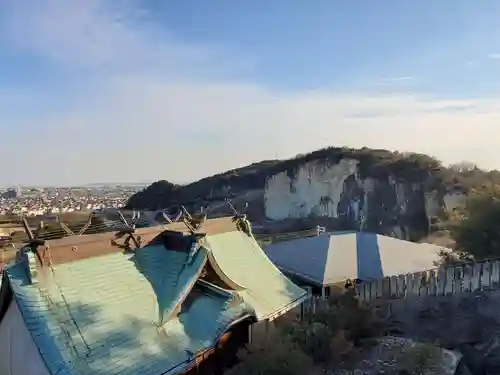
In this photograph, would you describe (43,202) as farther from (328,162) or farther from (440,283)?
(328,162)

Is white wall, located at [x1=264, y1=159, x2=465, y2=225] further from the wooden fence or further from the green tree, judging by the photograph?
the wooden fence

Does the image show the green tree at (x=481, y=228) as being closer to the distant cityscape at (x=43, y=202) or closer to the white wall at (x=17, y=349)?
the distant cityscape at (x=43, y=202)

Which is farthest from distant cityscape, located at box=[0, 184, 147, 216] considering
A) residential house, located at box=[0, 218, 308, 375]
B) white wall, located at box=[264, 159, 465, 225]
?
white wall, located at box=[264, 159, 465, 225]

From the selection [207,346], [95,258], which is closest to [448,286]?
[207,346]

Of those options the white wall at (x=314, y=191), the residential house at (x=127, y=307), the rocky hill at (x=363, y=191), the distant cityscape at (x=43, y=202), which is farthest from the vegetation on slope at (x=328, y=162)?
the residential house at (x=127, y=307)

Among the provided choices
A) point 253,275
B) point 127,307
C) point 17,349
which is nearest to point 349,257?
point 253,275
